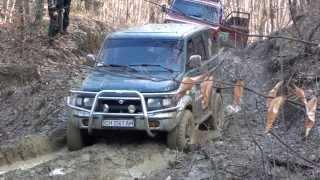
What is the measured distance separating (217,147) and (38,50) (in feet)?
30.5

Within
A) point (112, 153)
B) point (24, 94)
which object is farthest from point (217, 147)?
point (24, 94)

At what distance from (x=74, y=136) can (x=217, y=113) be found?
2904 millimetres

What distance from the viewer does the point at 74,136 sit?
9.81 metres

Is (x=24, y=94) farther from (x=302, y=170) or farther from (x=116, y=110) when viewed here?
(x=302, y=170)

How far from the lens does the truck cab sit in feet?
30.4

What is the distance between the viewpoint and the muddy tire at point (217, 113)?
1118 centimetres

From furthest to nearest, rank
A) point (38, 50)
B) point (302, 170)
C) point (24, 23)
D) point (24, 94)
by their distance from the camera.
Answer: point (24, 23) < point (38, 50) < point (24, 94) < point (302, 170)

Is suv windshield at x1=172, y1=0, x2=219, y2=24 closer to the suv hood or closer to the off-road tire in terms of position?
the suv hood

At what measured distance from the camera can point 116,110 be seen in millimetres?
9344

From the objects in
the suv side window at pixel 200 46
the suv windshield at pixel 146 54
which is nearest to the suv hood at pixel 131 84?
the suv windshield at pixel 146 54

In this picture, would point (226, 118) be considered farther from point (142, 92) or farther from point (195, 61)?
point (142, 92)

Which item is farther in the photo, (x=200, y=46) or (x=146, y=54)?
(x=200, y=46)

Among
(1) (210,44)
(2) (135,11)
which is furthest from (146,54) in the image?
(2) (135,11)

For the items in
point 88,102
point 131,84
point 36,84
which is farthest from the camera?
point 36,84
